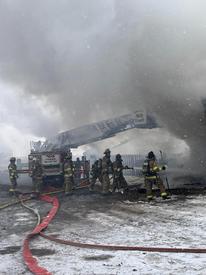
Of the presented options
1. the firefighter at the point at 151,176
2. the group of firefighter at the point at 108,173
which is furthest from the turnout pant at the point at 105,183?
the firefighter at the point at 151,176

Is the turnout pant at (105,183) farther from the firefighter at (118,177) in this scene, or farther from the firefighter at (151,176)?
the firefighter at (151,176)

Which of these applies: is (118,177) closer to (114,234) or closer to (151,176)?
(151,176)

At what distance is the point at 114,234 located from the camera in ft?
21.7

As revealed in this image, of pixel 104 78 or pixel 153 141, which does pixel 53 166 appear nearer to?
pixel 104 78

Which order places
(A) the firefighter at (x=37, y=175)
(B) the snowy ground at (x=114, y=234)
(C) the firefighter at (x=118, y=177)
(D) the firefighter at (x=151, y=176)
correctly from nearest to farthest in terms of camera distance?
(B) the snowy ground at (x=114, y=234) → (D) the firefighter at (x=151, y=176) → (C) the firefighter at (x=118, y=177) → (A) the firefighter at (x=37, y=175)

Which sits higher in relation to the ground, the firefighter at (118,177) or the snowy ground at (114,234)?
the firefighter at (118,177)

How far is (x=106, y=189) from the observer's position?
12.8m

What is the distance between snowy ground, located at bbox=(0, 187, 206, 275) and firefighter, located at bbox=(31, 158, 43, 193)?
132 inches

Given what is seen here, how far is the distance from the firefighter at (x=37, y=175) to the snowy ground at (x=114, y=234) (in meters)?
3.34

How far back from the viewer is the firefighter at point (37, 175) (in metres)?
14.5

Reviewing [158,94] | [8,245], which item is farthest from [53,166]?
[8,245]

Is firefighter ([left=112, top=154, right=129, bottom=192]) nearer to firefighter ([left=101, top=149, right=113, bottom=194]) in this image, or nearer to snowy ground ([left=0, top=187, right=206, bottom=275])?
firefighter ([left=101, top=149, right=113, bottom=194])

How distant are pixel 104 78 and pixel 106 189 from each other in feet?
16.3

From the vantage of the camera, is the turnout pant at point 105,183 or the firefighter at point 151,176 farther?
the turnout pant at point 105,183
